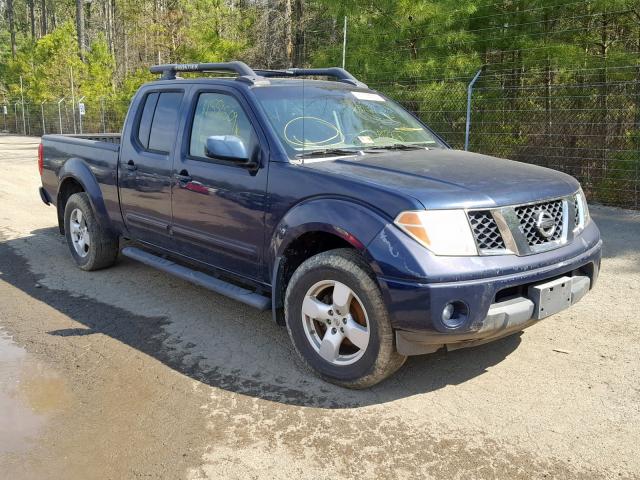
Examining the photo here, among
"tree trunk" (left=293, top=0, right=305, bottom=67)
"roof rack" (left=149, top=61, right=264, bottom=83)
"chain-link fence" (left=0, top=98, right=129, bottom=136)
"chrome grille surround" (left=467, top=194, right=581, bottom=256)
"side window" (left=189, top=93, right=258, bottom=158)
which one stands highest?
"tree trunk" (left=293, top=0, right=305, bottom=67)

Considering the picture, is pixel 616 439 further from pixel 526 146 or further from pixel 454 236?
pixel 526 146

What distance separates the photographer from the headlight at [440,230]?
10.9 ft

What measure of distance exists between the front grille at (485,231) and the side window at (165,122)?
2.73m

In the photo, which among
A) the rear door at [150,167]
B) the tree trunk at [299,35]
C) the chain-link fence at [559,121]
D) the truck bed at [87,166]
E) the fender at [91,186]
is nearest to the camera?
the rear door at [150,167]

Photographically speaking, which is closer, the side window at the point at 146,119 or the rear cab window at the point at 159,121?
the rear cab window at the point at 159,121

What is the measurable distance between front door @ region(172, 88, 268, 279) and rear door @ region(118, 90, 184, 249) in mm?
183

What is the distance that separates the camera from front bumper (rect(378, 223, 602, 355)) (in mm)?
3252

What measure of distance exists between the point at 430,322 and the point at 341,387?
0.83 metres

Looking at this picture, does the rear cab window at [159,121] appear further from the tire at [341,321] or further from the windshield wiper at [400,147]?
the tire at [341,321]

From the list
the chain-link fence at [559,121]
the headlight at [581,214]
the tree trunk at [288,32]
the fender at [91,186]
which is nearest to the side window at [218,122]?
the fender at [91,186]

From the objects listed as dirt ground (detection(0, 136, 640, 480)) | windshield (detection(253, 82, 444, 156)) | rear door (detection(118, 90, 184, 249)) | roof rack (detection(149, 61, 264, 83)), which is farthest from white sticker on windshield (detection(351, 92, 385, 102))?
dirt ground (detection(0, 136, 640, 480))

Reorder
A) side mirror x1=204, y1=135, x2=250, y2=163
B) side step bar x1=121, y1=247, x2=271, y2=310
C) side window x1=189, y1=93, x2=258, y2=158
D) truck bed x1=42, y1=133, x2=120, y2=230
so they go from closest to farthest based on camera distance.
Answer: side mirror x1=204, y1=135, x2=250, y2=163, side step bar x1=121, y1=247, x2=271, y2=310, side window x1=189, y1=93, x2=258, y2=158, truck bed x1=42, y1=133, x2=120, y2=230

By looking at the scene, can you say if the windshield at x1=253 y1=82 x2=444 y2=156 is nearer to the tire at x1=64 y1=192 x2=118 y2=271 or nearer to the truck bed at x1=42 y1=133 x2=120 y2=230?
the truck bed at x1=42 y1=133 x2=120 y2=230

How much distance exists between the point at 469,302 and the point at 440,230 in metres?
0.42
